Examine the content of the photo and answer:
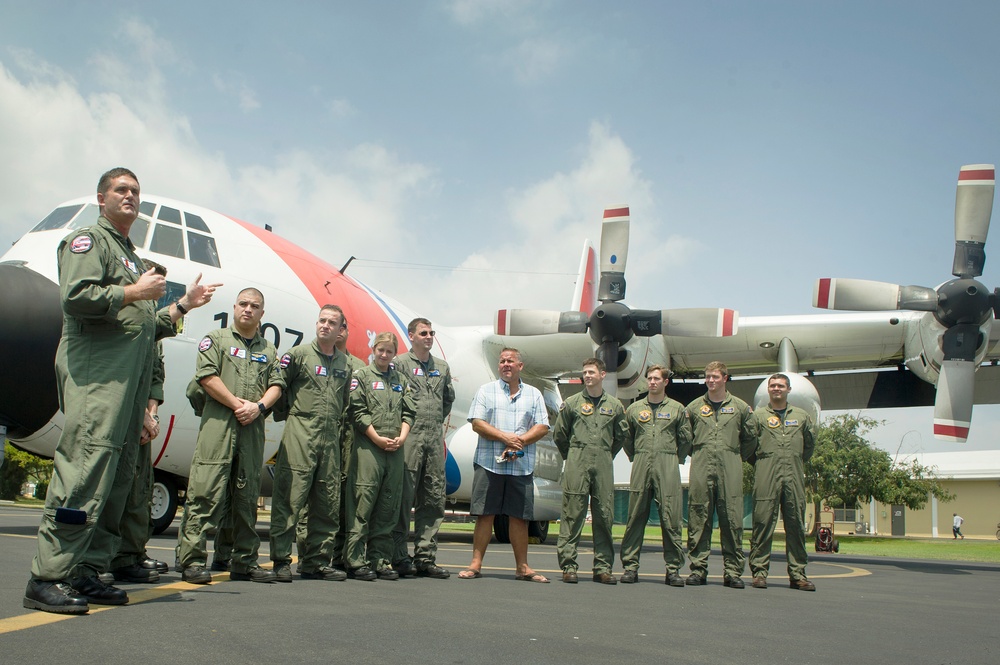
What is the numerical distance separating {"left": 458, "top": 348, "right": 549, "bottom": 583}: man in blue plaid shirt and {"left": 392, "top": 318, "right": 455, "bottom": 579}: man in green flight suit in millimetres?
315

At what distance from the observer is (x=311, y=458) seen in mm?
5891

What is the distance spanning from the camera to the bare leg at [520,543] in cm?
674

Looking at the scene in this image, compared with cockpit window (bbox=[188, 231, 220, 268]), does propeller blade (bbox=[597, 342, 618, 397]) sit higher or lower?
lower

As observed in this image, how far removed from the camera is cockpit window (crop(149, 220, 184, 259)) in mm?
8930

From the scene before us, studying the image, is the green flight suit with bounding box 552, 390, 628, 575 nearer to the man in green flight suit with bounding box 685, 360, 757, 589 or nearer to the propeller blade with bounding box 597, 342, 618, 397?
the man in green flight suit with bounding box 685, 360, 757, 589

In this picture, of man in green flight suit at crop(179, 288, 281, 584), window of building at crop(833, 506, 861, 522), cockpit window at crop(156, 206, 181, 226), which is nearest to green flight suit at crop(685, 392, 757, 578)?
man in green flight suit at crop(179, 288, 281, 584)

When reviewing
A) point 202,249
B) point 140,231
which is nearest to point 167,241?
point 140,231

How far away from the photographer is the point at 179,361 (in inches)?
344

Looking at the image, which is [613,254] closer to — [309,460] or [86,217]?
[86,217]

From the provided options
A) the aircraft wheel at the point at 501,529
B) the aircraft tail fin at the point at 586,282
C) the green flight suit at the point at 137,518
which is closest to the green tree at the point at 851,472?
the aircraft tail fin at the point at 586,282

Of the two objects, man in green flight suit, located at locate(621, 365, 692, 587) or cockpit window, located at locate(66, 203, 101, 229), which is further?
cockpit window, located at locate(66, 203, 101, 229)

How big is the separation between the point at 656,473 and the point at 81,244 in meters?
5.08

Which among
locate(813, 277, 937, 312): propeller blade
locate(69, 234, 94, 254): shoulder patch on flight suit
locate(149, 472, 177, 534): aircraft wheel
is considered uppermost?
locate(813, 277, 937, 312): propeller blade

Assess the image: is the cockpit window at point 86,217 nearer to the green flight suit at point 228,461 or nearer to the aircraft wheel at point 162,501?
the aircraft wheel at point 162,501
